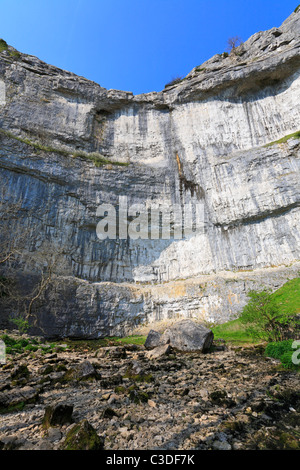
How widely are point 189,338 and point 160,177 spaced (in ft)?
73.9

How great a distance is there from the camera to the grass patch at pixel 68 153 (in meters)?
25.4

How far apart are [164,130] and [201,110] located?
17.9 ft

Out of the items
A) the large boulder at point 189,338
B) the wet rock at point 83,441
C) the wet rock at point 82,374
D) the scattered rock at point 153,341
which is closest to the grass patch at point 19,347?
the scattered rock at point 153,341

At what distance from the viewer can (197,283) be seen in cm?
2502

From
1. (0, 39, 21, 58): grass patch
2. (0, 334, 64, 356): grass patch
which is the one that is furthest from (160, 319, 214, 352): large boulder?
(0, 39, 21, 58): grass patch

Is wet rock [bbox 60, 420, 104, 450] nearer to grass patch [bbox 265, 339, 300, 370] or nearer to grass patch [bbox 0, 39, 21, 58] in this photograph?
grass patch [bbox 265, 339, 300, 370]

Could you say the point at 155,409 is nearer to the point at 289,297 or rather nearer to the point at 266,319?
the point at 266,319

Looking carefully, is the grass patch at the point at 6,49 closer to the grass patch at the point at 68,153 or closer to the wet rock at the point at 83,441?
the grass patch at the point at 68,153

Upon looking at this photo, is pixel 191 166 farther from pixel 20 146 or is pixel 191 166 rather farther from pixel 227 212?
pixel 20 146

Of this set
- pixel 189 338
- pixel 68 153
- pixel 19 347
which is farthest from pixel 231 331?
pixel 68 153

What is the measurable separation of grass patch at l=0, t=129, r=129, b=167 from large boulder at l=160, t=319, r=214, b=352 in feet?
74.5

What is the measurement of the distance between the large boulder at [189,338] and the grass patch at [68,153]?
74.5 feet

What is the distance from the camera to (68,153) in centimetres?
2812
